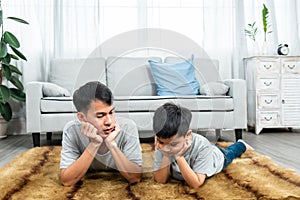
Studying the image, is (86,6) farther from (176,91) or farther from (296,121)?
(296,121)

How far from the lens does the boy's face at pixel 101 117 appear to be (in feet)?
4.91

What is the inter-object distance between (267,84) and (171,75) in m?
1.02

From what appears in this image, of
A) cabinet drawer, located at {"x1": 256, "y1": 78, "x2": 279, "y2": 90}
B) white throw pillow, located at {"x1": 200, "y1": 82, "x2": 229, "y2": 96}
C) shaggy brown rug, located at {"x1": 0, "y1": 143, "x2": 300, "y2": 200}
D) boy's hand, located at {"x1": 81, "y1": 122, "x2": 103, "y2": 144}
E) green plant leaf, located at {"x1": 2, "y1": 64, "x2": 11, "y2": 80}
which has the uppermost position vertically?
green plant leaf, located at {"x1": 2, "y1": 64, "x2": 11, "y2": 80}

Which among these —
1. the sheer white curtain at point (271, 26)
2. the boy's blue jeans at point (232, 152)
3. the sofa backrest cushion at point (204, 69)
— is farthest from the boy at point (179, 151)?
the sheer white curtain at point (271, 26)

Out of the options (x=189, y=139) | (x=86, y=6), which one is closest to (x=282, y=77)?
(x=86, y=6)

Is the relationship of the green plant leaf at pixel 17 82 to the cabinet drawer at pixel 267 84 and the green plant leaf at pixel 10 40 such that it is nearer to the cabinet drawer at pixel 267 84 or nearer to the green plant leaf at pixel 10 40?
the green plant leaf at pixel 10 40

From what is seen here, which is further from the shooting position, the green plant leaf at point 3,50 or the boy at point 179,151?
the green plant leaf at point 3,50

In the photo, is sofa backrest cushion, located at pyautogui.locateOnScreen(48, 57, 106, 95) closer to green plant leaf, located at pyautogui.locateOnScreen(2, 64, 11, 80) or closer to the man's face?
green plant leaf, located at pyautogui.locateOnScreen(2, 64, 11, 80)

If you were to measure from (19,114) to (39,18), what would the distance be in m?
0.94

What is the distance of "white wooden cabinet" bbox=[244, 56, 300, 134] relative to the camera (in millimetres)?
3746

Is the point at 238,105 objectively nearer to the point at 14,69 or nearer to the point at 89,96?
the point at 89,96

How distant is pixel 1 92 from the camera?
11.0 ft

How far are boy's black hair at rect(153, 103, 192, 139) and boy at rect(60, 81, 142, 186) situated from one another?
162mm

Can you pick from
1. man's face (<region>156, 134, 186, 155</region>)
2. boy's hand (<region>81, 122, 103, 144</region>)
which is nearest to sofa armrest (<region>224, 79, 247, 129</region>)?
man's face (<region>156, 134, 186, 155</region>)
